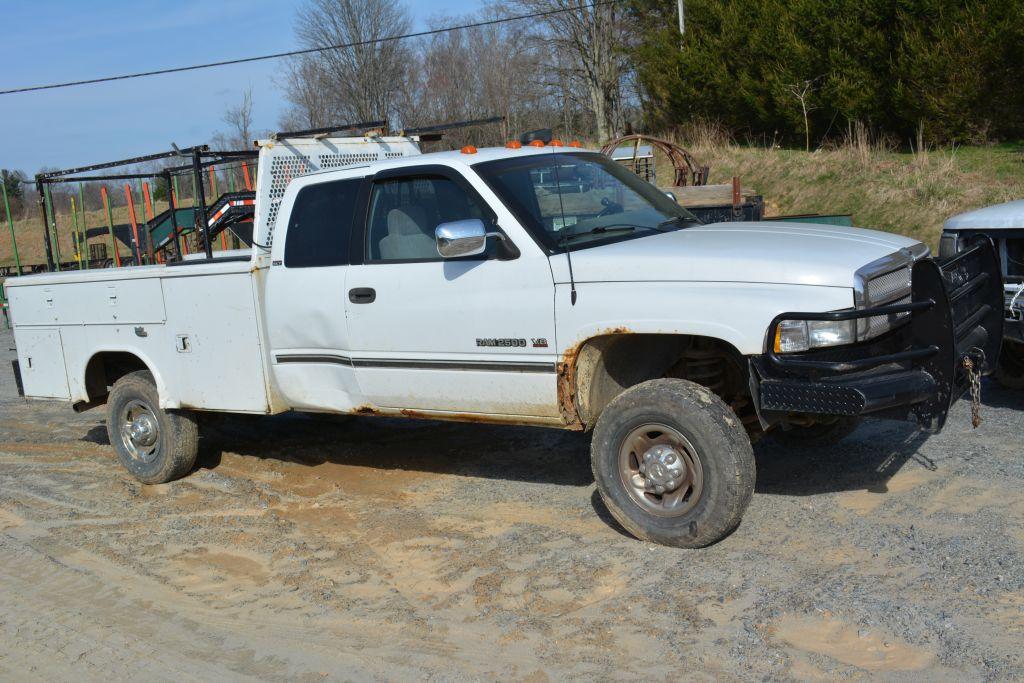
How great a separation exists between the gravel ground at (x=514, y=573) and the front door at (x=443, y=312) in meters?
0.80

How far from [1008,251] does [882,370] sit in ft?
8.82

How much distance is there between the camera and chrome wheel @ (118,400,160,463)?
6965 millimetres

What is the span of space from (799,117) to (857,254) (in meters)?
19.9

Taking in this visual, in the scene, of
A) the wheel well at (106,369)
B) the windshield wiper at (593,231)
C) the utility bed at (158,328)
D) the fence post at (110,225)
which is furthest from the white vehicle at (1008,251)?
the fence post at (110,225)

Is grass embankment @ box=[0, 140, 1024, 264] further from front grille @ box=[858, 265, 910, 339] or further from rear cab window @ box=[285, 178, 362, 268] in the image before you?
rear cab window @ box=[285, 178, 362, 268]

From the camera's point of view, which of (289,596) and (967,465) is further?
(967,465)

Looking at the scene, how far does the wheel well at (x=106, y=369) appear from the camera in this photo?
23.5 feet

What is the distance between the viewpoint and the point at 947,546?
14.8 feet

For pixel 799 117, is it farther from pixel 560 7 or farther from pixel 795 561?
pixel 795 561

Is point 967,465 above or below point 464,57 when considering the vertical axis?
below

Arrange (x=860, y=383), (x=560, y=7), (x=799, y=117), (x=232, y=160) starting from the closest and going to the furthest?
(x=860, y=383) → (x=232, y=160) → (x=799, y=117) → (x=560, y=7)

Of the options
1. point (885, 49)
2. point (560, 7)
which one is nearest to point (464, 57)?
point (560, 7)

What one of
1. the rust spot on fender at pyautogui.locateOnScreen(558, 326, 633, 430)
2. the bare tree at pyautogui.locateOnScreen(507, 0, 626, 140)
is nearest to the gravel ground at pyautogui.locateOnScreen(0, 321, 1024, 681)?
the rust spot on fender at pyautogui.locateOnScreen(558, 326, 633, 430)

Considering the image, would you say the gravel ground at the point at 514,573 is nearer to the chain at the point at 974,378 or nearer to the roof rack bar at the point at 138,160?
the chain at the point at 974,378
